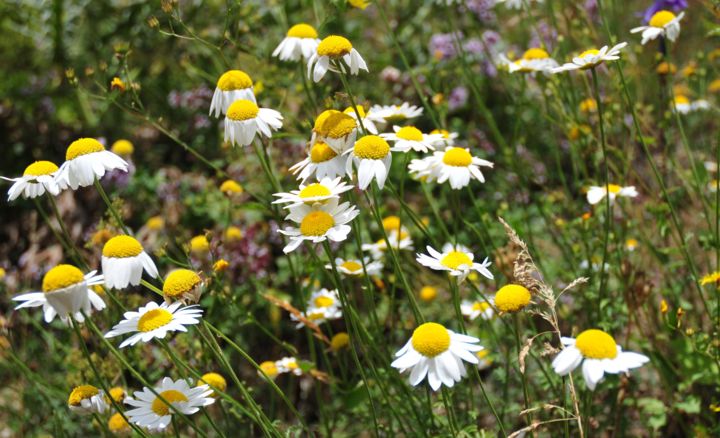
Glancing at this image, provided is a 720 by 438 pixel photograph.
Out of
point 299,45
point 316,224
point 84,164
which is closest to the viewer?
point 316,224

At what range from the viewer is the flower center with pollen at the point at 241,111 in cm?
160

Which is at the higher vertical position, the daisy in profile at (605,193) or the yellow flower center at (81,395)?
the yellow flower center at (81,395)

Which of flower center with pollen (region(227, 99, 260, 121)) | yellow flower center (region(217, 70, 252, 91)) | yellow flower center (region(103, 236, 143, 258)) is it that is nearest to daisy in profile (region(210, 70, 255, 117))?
yellow flower center (region(217, 70, 252, 91))

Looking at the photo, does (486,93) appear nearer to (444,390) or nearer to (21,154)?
(21,154)

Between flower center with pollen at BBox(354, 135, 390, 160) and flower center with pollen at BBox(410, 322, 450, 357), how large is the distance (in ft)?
1.16

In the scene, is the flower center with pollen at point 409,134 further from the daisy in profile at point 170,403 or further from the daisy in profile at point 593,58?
the daisy in profile at point 170,403

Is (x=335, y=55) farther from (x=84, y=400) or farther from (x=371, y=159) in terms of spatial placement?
(x=84, y=400)

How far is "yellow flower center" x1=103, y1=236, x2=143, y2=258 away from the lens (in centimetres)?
138

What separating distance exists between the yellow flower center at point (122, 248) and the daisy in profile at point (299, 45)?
79cm

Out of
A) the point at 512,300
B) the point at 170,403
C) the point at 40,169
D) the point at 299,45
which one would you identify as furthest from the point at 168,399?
the point at 299,45

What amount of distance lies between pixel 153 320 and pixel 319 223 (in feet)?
1.15

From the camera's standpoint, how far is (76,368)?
231 centimetres

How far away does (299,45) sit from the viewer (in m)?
2.03

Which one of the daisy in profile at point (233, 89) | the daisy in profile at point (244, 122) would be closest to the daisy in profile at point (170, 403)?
the daisy in profile at point (244, 122)
